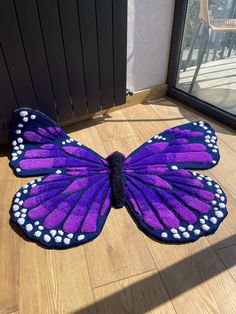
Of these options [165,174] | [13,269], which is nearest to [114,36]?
[165,174]

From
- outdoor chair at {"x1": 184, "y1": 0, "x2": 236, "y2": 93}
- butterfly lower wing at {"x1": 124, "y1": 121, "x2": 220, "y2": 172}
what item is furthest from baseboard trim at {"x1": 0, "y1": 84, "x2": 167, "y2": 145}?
butterfly lower wing at {"x1": 124, "y1": 121, "x2": 220, "y2": 172}

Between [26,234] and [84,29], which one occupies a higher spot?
[84,29]

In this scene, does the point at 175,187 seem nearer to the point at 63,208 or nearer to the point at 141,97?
the point at 63,208

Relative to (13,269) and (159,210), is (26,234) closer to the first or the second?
(13,269)

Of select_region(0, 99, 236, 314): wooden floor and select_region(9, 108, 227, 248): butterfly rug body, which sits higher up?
select_region(9, 108, 227, 248): butterfly rug body

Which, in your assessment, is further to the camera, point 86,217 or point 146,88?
point 146,88

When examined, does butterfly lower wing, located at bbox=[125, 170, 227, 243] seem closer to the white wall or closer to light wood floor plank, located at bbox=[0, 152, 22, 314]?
light wood floor plank, located at bbox=[0, 152, 22, 314]
